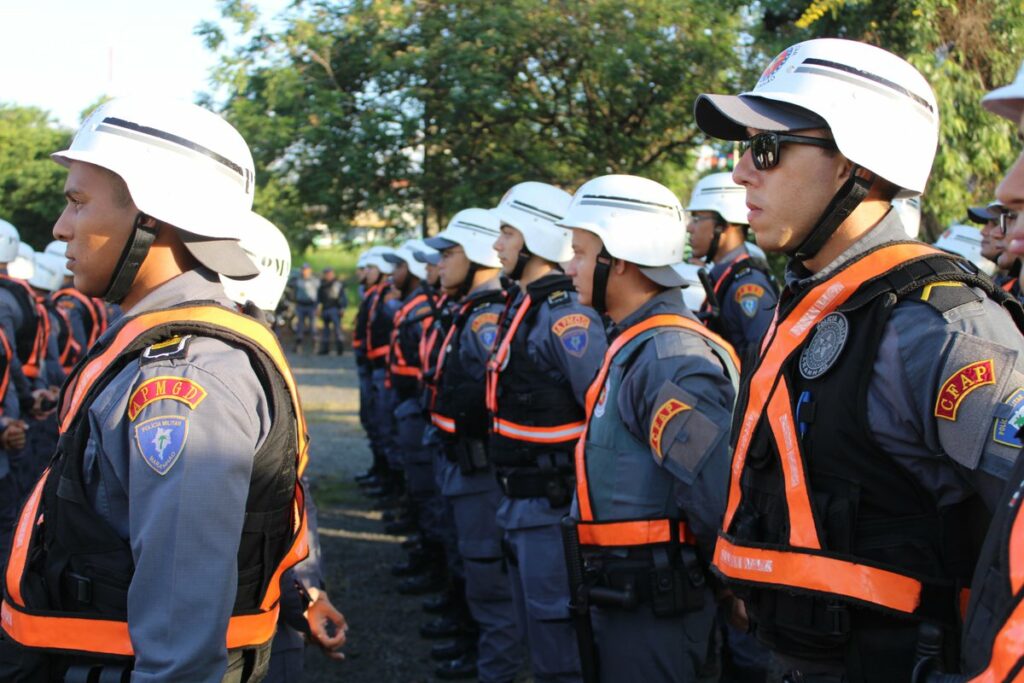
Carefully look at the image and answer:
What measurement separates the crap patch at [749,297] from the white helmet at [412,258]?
4.91m

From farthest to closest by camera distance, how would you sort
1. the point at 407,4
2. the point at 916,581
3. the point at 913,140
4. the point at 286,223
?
the point at 286,223
the point at 407,4
the point at 913,140
the point at 916,581

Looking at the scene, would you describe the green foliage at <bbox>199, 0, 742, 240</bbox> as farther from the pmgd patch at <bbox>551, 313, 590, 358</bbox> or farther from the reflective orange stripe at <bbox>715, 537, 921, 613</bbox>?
the reflective orange stripe at <bbox>715, 537, 921, 613</bbox>

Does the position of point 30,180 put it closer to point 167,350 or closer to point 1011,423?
point 167,350

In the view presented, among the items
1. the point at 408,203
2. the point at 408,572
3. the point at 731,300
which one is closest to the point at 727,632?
the point at 731,300

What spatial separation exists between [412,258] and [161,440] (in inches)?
376

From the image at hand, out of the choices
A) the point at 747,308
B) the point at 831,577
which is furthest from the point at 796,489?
the point at 747,308

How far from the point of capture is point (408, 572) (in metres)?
8.46

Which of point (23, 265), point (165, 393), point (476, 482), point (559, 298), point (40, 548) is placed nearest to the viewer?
point (165, 393)

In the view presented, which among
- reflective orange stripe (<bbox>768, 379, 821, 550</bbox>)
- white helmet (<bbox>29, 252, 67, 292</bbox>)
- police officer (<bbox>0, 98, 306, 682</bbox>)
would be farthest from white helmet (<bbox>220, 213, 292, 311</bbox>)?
white helmet (<bbox>29, 252, 67, 292</bbox>)

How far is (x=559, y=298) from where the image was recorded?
5.24 metres

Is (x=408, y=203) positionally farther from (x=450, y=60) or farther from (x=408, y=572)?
(x=408, y=572)

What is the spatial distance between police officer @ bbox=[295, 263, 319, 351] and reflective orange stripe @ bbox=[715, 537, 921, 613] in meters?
24.8

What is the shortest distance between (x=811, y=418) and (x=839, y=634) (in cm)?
51

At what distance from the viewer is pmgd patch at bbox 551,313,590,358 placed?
505cm
